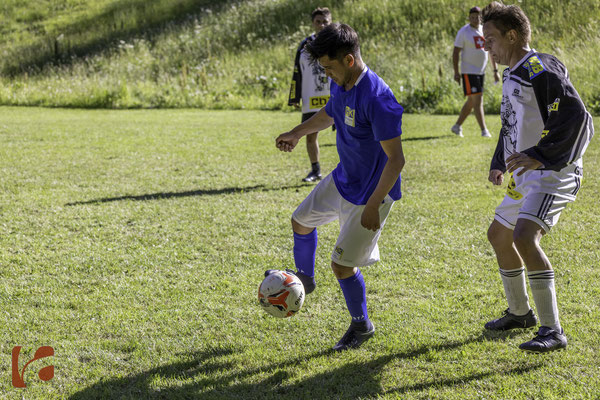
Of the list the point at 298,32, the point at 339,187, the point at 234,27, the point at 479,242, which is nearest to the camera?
the point at 339,187

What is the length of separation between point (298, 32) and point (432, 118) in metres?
9.12

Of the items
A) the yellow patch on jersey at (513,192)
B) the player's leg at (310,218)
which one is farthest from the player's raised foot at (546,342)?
the player's leg at (310,218)

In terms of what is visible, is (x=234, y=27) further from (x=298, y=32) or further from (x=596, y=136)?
(x=596, y=136)

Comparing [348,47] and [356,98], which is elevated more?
[348,47]

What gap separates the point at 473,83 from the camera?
10.9 metres

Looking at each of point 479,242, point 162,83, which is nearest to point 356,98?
point 479,242

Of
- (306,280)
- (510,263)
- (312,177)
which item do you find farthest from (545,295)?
(312,177)

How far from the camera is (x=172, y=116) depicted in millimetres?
15281

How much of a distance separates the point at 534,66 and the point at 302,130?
4.66 ft

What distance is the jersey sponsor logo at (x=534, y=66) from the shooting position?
134 inches

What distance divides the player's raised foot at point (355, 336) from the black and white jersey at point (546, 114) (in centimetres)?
134

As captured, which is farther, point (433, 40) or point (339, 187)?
point (433, 40)

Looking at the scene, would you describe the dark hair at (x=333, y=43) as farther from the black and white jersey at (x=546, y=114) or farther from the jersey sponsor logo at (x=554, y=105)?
the jersey sponsor logo at (x=554, y=105)

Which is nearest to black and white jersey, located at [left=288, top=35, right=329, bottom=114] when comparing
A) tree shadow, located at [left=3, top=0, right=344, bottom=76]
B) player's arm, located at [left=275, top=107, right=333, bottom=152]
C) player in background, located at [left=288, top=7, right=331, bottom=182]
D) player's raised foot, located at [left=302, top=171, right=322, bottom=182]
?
player in background, located at [left=288, top=7, right=331, bottom=182]
